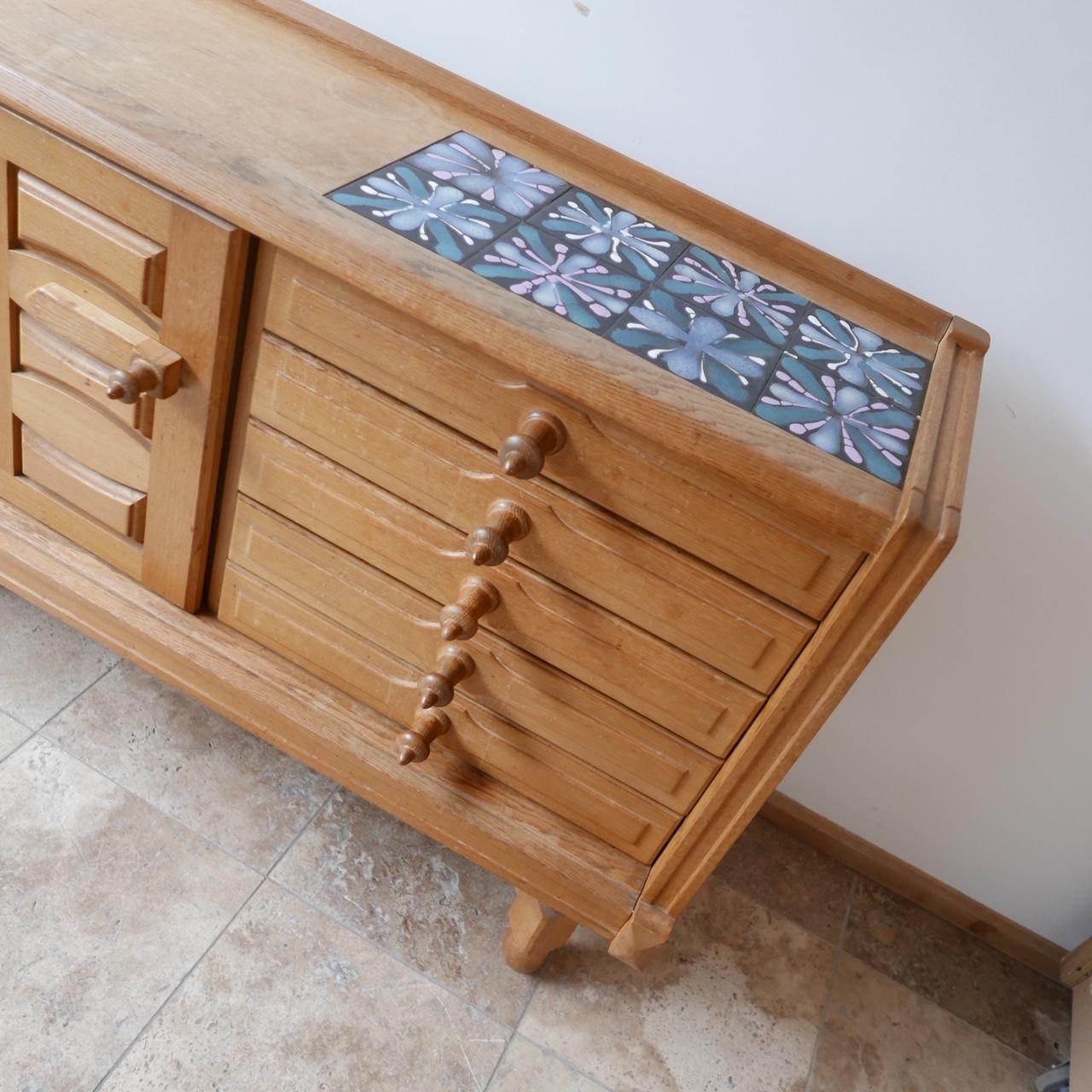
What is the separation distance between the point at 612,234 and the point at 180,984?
0.90 meters

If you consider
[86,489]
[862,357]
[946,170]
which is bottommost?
[86,489]

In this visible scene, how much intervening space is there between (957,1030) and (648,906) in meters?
0.60

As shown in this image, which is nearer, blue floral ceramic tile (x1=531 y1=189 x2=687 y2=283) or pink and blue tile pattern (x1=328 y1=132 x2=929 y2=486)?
pink and blue tile pattern (x1=328 y1=132 x2=929 y2=486)

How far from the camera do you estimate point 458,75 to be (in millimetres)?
1112

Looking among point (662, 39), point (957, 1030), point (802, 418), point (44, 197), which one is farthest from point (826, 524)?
point (957, 1030)

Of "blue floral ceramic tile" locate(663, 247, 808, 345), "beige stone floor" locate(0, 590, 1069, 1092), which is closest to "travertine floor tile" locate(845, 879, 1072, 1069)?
"beige stone floor" locate(0, 590, 1069, 1092)

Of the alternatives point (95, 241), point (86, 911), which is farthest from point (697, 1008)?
point (95, 241)

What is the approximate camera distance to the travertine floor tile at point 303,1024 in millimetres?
1063

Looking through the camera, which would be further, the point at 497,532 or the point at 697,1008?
the point at 697,1008

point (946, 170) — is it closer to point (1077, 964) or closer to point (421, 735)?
point (421, 735)

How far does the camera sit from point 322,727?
43.5 inches

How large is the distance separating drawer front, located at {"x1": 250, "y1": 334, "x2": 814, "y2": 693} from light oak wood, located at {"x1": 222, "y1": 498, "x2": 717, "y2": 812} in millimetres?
111

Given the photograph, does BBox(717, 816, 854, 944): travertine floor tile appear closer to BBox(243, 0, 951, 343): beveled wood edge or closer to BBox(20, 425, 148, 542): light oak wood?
BBox(243, 0, 951, 343): beveled wood edge

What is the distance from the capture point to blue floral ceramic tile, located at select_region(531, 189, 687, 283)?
94cm
